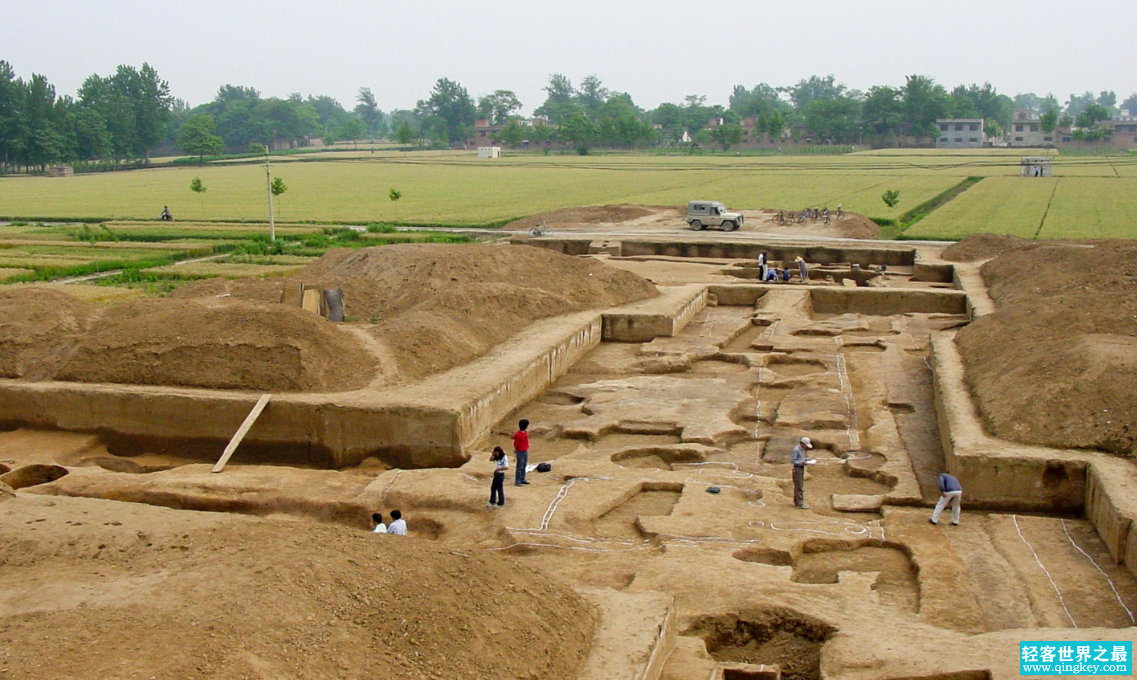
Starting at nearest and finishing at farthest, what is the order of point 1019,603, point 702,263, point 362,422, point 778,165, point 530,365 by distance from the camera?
point 1019,603 < point 362,422 < point 530,365 < point 702,263 < point 778,165

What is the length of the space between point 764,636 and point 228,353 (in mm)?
10044

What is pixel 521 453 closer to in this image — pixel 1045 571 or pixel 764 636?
pixel 764 636

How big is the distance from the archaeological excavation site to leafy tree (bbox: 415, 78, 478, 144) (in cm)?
13389

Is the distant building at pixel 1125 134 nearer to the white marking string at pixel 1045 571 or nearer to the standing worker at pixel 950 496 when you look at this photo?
the white marking string at pixel 1045 571

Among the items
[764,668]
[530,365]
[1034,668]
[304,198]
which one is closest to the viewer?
[1034,668]

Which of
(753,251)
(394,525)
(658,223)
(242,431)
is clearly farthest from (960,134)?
(394,525)

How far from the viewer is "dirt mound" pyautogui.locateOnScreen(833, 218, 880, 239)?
131 ft

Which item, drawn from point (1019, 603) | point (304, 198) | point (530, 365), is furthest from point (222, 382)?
point (304, 198)

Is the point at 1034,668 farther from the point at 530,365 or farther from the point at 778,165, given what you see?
the point at 778,165

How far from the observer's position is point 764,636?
370 inches

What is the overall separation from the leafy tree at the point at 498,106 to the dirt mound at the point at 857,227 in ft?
430

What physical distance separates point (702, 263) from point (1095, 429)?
829 inches

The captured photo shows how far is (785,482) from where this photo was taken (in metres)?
13.3

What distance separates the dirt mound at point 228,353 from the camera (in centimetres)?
1595
